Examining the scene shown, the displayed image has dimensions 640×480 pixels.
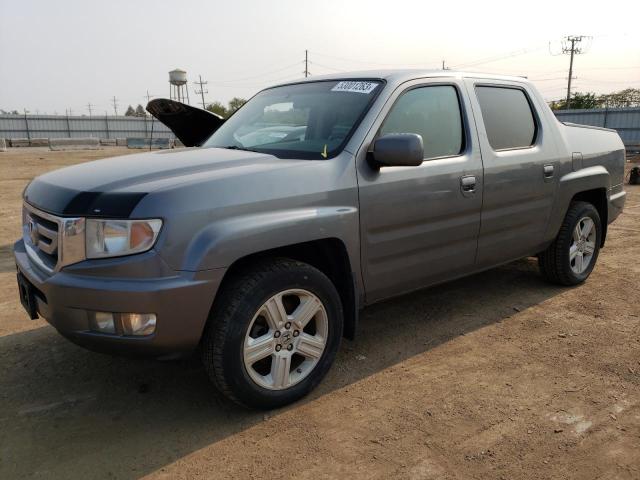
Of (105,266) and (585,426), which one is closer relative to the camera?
(105,266)

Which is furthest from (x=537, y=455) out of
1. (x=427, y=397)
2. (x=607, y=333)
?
(x=607, y=333)

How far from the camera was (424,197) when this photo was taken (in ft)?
10.9

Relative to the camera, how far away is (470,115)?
3.73 m

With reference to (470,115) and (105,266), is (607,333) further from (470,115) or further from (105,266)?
(105,266)

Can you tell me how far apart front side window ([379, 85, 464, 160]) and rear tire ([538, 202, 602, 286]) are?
1614 millimetres

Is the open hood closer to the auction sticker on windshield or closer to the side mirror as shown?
the auction sticker on windshield

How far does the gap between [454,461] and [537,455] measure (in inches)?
15.5

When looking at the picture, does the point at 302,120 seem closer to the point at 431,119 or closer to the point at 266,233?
the point at 431,119

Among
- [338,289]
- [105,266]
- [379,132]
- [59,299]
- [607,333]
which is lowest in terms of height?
[607,333]

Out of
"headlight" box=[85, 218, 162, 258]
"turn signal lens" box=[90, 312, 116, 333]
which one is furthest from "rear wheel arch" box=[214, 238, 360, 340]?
"turn signal lens" box=[90, 312, 116, 333]

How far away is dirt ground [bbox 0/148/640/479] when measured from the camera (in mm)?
2410

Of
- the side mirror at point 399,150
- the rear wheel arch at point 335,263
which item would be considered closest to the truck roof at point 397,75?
the side mirror at point 399,150

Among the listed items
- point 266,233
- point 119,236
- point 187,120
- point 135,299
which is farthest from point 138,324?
point 187,120

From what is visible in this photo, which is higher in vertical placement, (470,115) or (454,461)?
(470,115)
